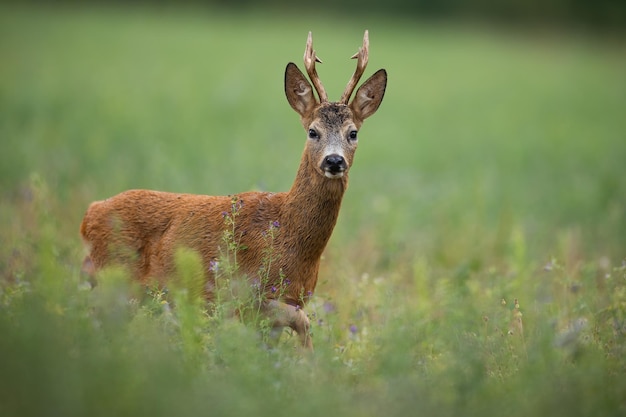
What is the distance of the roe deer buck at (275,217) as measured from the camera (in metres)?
5.53

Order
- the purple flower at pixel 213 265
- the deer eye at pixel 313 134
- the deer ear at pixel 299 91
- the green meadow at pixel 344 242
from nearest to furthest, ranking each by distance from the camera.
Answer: the green meadow at pixel 344 242 < the purple flower at pixel 213 265 < the deer eye at pixel 313 134 < the deer ear at pixel 299 91

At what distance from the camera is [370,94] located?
6176 mm

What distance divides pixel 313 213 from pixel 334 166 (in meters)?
0.38

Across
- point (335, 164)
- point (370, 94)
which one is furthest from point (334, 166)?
point (370, 94)

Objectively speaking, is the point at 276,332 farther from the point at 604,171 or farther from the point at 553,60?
the point at 553,60

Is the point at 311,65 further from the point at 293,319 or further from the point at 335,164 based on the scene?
the point at 293,319

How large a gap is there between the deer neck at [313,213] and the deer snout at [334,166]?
14 centimetres

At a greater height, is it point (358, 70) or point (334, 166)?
point (358, 70)

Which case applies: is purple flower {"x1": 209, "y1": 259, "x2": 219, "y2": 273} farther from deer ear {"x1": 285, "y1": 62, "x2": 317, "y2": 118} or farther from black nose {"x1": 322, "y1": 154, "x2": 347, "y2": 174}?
deer ear {"x1": 285, "y1": 62, "x2": 317, "y2": 118}

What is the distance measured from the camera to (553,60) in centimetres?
3372

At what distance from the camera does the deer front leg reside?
5.12 m

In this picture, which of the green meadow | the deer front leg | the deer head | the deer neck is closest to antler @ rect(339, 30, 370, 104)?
the deer head

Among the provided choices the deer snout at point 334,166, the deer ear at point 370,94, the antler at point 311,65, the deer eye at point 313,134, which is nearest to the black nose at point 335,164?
the deer snout at point 334,166

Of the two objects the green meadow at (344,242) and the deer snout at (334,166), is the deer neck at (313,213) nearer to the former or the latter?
the deer snout at (334,166)
